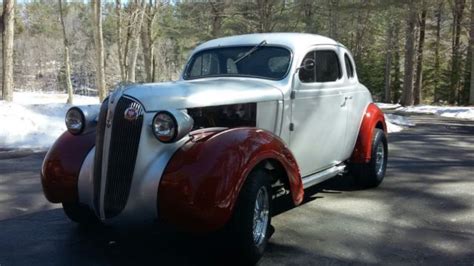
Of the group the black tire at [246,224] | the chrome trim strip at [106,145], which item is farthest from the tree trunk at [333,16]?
the chrome trim strip at [106,145]

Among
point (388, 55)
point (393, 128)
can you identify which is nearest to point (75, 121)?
point (393, 128)

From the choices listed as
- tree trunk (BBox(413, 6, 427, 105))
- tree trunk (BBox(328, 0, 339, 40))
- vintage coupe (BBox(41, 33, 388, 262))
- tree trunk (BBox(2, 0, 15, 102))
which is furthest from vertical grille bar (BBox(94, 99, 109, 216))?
tree trunk (BBox(413, 6, 427, 105))

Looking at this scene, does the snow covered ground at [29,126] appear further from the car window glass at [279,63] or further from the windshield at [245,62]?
the car window glass at [279,63]

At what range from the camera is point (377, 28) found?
42.4 meters

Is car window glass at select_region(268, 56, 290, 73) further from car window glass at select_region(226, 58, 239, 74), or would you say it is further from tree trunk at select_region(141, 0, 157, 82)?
tree trunk at select_region(141, 0, 157, 82)

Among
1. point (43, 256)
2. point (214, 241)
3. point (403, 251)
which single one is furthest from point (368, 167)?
point (43, 256)

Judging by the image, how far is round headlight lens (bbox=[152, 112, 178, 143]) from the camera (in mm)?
3762

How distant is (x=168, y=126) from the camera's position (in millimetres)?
3775

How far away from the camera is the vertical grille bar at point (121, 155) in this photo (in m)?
3.84

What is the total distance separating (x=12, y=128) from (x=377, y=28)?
118ft

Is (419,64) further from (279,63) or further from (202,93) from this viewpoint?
(202,93)

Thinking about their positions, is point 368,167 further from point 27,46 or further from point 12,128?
point 27,46

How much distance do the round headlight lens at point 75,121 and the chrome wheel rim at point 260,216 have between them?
1.71m

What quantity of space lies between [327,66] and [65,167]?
10.9ft
